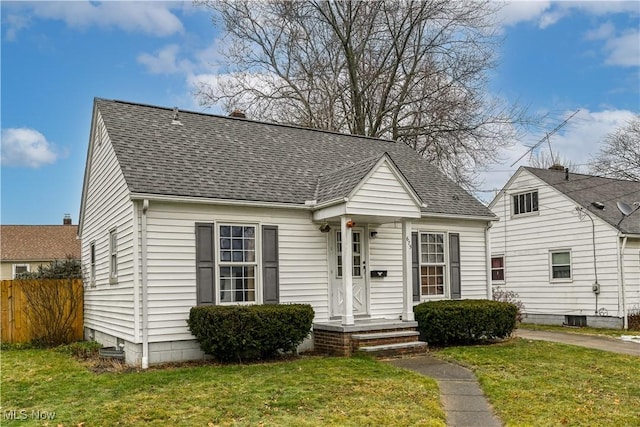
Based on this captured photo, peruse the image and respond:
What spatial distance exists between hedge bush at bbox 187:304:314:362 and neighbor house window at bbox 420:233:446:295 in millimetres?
4221

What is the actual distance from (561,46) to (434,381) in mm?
12010

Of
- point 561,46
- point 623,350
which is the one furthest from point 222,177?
point 561,46

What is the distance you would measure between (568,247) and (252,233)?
12.1 metres

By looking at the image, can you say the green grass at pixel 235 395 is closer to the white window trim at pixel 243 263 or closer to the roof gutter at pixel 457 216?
the white window trim at pixel 243 263

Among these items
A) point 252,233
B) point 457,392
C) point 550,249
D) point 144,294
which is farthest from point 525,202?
point 144,294

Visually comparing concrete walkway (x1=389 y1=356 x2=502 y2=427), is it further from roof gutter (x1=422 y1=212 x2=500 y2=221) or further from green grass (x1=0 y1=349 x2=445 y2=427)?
roof gutter (x1=422 y1=212 x2=500 y2=221)

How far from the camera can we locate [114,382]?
360 inches

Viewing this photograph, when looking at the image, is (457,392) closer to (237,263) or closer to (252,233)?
(237,263)

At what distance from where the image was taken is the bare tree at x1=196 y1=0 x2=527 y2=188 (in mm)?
24422

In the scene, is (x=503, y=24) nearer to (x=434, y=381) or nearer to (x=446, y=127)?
(x=446, y=127)

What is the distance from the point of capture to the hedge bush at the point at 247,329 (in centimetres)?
1040

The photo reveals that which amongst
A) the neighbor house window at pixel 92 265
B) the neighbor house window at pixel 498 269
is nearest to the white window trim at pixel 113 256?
the neighbor house window at pixel 92 265

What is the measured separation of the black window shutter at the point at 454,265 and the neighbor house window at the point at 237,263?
17.5 feet

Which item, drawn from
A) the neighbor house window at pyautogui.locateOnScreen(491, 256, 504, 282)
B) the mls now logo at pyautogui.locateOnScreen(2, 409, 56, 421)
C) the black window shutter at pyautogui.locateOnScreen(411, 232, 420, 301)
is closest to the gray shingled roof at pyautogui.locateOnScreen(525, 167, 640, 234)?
the neighbor house window at pyautogui.locateOnScreen(491, 256, 504, 282)
